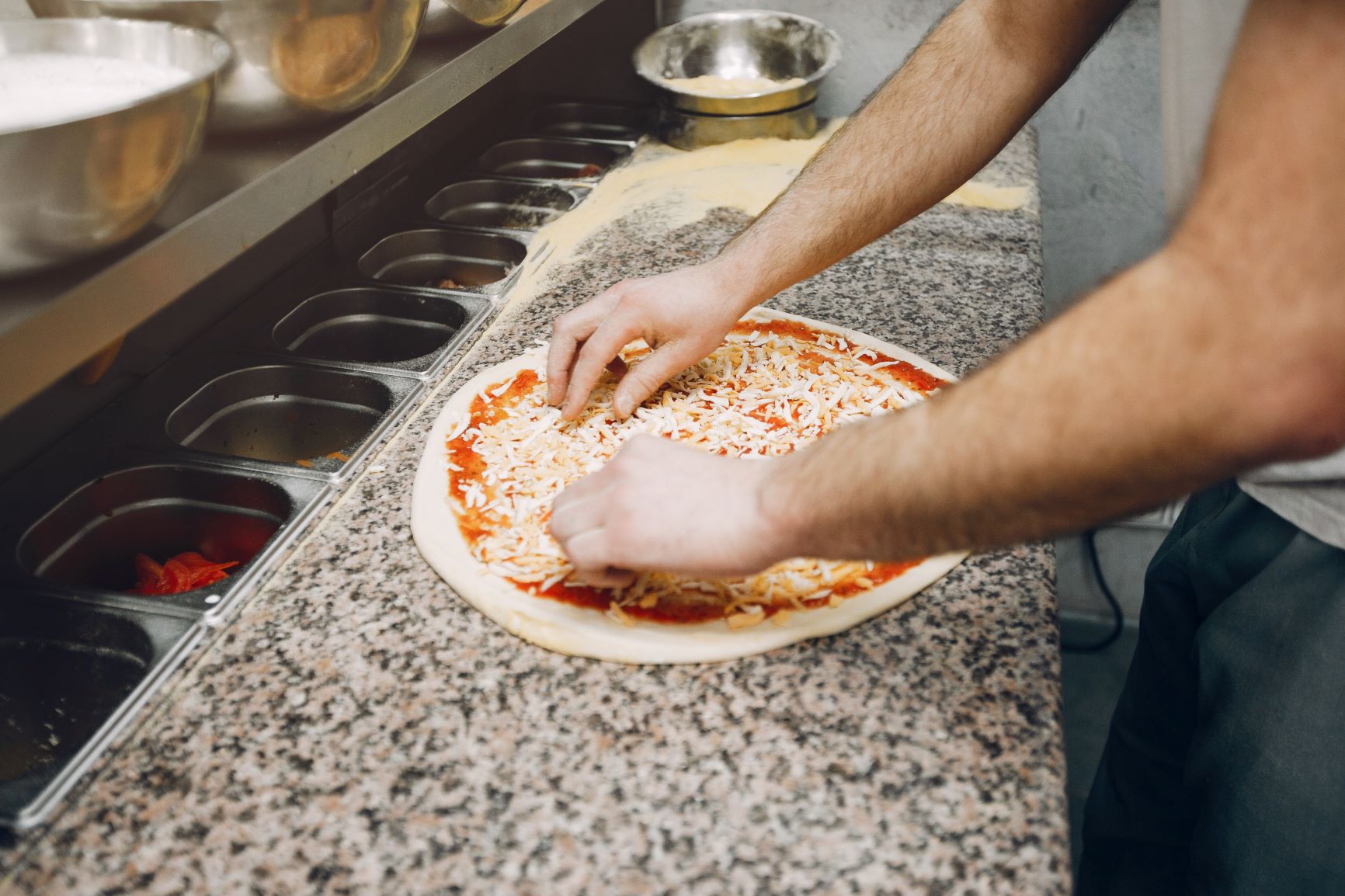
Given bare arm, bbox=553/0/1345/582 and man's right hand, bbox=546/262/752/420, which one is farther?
man's right hand, bbox=546/262/752/420

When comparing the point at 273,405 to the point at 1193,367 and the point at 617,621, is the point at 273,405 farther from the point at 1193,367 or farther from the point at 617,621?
the point at 1193,367

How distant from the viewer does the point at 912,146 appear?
140 cm

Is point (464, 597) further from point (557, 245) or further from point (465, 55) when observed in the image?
point (557, 245)

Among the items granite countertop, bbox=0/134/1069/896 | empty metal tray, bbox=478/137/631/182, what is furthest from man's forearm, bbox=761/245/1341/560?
empty metal tray, bbox=478/137/631/182

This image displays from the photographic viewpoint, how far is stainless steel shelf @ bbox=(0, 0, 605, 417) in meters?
0.72

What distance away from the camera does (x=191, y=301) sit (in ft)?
5.43

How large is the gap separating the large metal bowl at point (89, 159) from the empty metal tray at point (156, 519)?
588 mm

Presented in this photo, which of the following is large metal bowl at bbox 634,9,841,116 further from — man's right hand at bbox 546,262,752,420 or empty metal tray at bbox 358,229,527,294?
man's right hand at bbox 546,262,752,420

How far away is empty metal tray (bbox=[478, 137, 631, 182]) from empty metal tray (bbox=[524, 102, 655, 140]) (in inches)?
3.4

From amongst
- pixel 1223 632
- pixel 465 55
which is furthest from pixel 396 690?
pixel 1223 632

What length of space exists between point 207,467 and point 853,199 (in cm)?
102

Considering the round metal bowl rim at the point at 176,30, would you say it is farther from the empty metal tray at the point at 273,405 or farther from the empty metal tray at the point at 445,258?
the empty metal tray at the point at 445,258

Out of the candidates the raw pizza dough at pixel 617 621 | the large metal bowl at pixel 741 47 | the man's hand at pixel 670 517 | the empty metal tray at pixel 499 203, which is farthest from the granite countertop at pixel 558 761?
the large metal bowl at pixel 741 47

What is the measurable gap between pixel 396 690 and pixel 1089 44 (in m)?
1.24
